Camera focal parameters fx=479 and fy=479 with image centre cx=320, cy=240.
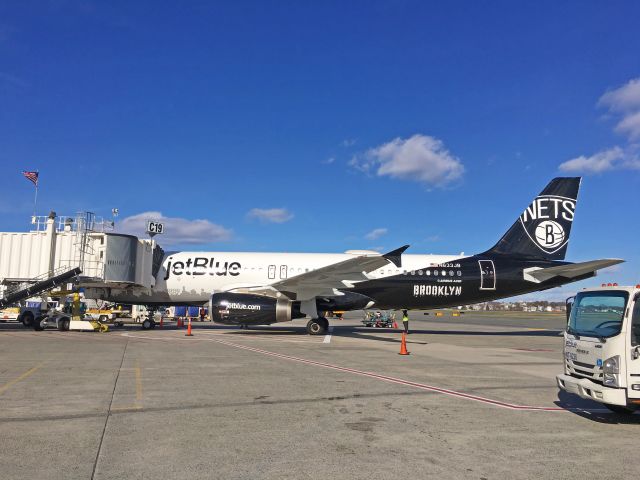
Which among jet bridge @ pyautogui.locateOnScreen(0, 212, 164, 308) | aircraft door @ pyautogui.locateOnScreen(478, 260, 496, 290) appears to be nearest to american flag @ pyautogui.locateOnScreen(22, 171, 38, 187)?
jet bridge @ pyautogui.locateOnScreen(0, 212, 164, 308)

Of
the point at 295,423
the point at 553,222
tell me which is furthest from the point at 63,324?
the point at 553,222

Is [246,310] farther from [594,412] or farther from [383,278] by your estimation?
[594,412]

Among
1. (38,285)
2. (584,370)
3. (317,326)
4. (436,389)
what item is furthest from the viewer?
(317,326)

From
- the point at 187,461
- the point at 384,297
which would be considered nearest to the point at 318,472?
the point at 187,461

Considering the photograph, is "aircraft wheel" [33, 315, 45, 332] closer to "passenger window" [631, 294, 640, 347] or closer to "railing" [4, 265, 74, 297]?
"railing" [4, 265, 74, 297]

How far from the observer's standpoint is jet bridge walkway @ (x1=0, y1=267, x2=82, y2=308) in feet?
70.0

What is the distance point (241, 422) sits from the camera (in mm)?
6688

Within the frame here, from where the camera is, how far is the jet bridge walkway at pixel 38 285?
21.3 metres

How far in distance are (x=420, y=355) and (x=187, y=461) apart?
1199cm

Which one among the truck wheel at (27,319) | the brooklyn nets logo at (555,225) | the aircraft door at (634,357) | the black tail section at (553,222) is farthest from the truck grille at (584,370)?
the truck wheel at (27,319)

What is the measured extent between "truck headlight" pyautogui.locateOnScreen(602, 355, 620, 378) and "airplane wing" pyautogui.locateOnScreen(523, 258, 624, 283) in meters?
17.0

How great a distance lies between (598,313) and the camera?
25.0 feet

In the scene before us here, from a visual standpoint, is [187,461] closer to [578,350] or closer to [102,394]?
[102,394]

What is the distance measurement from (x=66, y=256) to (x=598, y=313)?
23.0 m
